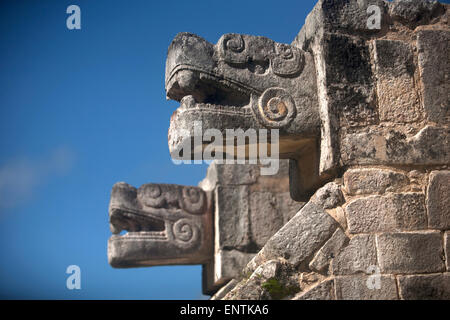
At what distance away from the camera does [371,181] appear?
3242mm

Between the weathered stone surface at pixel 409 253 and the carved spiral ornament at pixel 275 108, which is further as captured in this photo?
the carved spiral ornament at pixel 275 108

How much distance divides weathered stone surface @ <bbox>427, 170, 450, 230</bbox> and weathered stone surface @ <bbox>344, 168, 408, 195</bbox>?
173mm

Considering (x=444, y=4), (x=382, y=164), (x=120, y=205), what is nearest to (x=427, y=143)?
(x=382, y=164)

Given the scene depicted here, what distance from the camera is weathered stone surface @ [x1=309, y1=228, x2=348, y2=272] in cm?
311

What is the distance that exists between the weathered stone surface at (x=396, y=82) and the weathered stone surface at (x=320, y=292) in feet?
3.52

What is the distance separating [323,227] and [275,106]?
0.82 m

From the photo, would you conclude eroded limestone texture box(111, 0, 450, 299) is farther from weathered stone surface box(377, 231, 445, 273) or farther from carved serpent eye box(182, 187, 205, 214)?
carved serpent eye box(182, 187, 205, 214)

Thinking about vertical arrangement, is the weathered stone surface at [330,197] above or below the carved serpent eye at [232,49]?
below

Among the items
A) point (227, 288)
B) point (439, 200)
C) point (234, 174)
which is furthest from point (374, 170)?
point (234, 174)

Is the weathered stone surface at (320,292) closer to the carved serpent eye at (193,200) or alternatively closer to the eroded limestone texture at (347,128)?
the eroded limestone texture at (347,128)

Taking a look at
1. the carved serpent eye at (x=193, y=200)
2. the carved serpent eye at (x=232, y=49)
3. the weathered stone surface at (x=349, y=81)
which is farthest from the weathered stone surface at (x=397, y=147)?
the carved serpent eye at (x=193, y=200)

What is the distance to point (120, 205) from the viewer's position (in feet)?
20.3

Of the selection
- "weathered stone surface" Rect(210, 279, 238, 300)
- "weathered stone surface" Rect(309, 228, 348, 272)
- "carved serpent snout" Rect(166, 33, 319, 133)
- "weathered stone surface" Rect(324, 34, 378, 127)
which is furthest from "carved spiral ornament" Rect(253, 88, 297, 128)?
"weathered stone surface" Rect(210, 279, 238, 300)

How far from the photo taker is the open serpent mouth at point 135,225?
6156 millimetres
